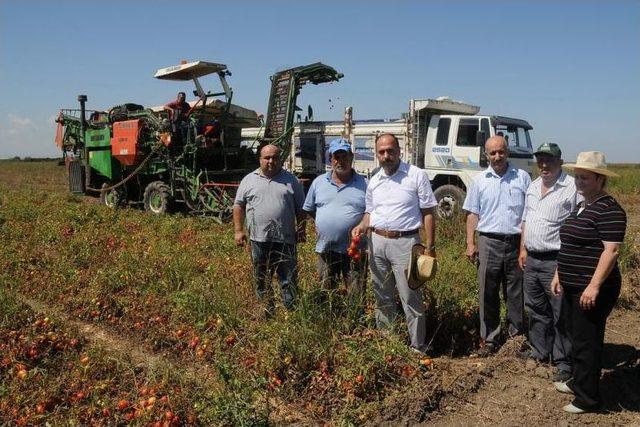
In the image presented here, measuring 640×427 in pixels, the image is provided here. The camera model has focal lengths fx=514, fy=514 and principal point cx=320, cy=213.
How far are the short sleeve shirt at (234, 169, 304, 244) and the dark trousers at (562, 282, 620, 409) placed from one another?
2235 mm

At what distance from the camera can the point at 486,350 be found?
414cm

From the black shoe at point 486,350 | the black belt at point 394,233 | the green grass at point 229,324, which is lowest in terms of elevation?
the black shoe at point 486,350

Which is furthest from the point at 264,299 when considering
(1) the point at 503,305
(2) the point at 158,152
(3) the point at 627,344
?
(2) the point at 158,152

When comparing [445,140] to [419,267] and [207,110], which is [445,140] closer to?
[207,110]

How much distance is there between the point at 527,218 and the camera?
3.86 meters

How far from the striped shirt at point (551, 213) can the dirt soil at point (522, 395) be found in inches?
34.8

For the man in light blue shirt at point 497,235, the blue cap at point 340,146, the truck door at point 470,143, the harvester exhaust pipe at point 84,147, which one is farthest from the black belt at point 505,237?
the harvester exhaust pipe at point 84,147

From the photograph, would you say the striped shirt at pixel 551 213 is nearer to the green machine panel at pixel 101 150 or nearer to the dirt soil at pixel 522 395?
the dirt soil at pixel 522 395

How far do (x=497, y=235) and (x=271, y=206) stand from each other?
1867mm

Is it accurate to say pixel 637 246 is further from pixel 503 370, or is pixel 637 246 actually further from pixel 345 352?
pixel 345 352

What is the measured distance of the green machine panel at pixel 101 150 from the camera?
12203 millimetres

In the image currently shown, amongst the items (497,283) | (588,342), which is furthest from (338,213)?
(588,342)

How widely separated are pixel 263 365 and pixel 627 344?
3.23 m

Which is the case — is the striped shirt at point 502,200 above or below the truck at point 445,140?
below
